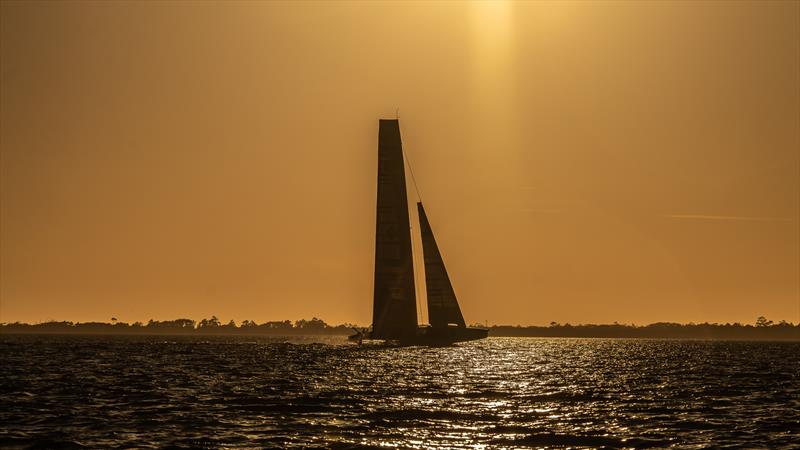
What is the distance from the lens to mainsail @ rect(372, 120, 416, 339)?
96688 mm

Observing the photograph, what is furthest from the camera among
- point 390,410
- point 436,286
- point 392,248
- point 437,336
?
point 436,286

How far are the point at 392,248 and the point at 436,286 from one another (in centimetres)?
2084

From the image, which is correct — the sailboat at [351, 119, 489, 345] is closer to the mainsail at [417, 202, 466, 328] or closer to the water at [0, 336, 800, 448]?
the mainsail at [417, 202, 466, 328]

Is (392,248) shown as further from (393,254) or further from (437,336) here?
(437,336)

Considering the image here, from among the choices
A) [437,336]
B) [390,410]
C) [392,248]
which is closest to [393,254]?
[392,248]

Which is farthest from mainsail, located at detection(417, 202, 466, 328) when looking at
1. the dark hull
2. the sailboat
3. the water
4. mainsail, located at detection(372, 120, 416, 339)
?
the water

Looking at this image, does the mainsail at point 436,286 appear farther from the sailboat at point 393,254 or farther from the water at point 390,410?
the water at point 390,410

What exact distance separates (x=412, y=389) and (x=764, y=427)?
20734 millimetres

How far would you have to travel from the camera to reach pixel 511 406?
41.8m

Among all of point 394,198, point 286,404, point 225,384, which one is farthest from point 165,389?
point 394,198

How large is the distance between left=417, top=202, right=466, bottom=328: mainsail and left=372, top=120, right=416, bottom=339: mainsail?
16.1 metres

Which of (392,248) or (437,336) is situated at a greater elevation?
(392,248)

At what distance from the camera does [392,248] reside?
98.0 metres

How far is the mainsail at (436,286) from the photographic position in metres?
118
